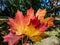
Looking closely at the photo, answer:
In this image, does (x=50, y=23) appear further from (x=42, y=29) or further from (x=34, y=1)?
(x=34, y=1)

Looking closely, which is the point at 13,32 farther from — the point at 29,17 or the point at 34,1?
the point at 34,1

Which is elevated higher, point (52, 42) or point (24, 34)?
point (24, 34)

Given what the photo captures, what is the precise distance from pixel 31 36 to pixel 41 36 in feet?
0.12

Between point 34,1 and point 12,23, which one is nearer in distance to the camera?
point 12,23

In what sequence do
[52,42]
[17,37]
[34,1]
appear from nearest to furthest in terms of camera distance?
[17,37] < [52,42] < [34,1]

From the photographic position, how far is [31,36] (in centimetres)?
56

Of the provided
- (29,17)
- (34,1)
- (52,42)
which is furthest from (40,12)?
(34,1)

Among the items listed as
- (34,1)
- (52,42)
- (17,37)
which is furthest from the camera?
(34,1)

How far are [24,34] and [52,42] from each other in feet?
9.63

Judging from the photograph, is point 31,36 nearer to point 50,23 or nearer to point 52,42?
point 50,23

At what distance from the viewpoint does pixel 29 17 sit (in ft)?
1.94

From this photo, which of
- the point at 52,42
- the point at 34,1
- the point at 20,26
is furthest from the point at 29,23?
the point at 34,1

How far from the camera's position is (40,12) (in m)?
0.61

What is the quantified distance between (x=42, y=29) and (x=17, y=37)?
7 cm
